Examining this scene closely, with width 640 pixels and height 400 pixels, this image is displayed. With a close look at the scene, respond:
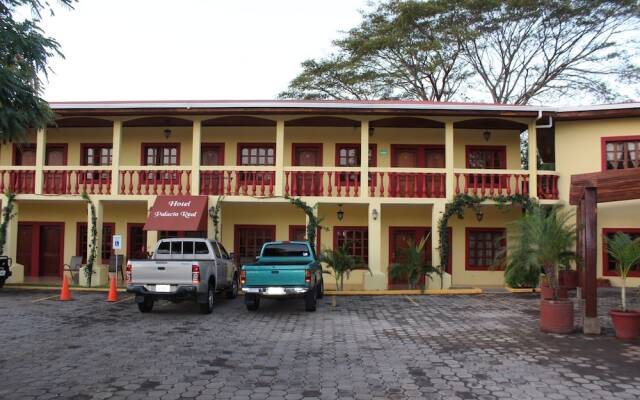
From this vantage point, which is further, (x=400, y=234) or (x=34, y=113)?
(x=400, y=234)

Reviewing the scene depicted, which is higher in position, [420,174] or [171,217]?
[420,174]

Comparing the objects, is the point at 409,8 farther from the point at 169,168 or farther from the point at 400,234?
the point at 169,168

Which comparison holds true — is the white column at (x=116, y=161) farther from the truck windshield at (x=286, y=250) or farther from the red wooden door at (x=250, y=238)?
the truck windshield at (x=286, y=250)

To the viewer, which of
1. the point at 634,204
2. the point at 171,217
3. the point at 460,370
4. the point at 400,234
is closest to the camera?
the point at 460,370

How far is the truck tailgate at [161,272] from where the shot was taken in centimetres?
1062

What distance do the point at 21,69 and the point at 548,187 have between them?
15454mm

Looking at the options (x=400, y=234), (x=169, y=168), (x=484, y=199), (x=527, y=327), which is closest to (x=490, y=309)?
(x=527, y=327)

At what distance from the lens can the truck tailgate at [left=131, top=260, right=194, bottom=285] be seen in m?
10.6

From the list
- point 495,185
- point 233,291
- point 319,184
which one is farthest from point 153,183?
point 495,185

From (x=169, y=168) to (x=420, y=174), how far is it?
28.0ft

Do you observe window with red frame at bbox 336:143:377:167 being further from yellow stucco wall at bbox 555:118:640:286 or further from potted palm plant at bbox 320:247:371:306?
yellow stucco wall at bbox 555:118:640:286

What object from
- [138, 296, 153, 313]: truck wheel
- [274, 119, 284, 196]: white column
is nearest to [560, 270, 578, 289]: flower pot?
[274, 119, 284, 196]: white column

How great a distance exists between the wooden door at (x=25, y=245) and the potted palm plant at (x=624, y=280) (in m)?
19.6

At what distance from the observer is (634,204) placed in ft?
52.4
